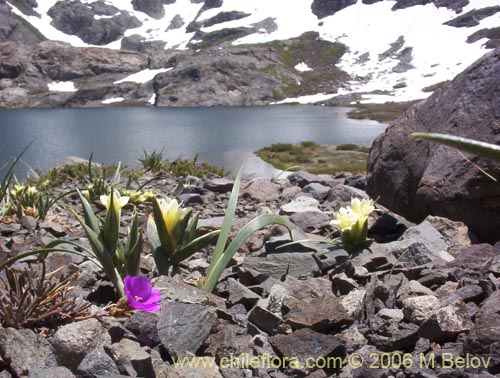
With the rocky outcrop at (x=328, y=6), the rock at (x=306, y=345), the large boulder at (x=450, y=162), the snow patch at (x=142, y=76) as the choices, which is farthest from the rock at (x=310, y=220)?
the rocky outcrop at (x=328, y=6)

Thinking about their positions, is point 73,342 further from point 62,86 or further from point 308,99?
point 62,86

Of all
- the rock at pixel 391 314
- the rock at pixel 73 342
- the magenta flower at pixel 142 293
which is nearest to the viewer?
the rock at pixel 73 342

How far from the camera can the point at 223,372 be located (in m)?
1.99

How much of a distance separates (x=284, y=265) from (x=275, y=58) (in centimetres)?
12101

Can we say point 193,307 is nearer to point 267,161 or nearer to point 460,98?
point 460,98

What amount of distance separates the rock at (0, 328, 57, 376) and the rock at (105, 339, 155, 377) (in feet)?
0.76

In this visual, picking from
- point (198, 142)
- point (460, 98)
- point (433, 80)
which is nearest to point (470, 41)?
point (433, 80)

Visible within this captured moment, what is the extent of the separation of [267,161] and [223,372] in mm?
17215

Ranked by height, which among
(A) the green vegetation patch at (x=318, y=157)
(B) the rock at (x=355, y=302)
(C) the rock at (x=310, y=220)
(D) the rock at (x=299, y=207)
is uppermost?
(B) the rock at (x=355, y=302)

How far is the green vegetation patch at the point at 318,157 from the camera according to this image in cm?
1669

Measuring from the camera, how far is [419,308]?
2387 mm

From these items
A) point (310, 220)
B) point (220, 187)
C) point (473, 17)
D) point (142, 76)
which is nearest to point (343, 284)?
point (310, 220)

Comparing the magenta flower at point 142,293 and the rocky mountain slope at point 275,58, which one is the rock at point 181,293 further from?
the rocky mountain slope at point 275,58

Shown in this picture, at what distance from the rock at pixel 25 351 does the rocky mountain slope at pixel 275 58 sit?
9186 cm
